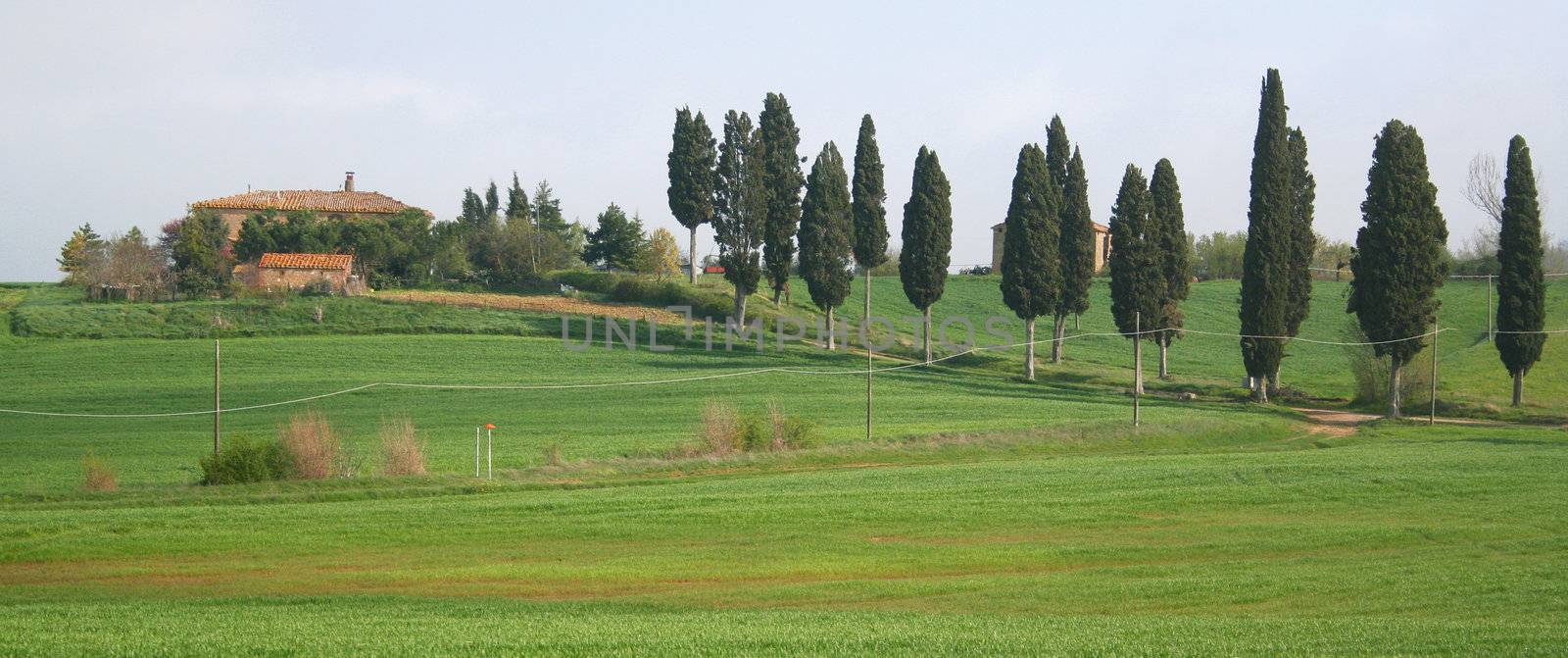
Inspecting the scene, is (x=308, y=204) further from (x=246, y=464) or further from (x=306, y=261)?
(x=246, y=464)

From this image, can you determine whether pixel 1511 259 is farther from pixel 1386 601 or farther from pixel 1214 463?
pixel 1386 601

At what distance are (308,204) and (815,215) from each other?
4652 centimetres

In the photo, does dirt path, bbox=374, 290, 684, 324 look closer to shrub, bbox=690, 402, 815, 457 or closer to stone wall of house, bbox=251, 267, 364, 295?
stone wall of house, bbox=251, 267, 364, 295

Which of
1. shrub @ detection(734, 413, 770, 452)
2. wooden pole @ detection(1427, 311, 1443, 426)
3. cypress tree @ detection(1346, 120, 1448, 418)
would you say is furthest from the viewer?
cypress tree @ detection(1346, 120, 1448, 418)

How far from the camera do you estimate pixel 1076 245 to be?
56.7 metres

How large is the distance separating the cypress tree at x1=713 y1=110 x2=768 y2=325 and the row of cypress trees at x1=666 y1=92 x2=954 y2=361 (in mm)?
50

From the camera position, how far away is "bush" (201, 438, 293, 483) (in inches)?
1027

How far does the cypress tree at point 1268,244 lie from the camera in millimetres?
48812

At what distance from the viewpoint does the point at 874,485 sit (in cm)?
2538

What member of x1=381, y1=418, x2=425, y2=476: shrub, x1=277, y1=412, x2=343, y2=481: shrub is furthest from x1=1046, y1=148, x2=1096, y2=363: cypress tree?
x1=277, y1=412, x2=343, y2=481: shrub

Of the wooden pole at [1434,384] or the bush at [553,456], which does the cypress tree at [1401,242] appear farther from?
the bush at [553,456]

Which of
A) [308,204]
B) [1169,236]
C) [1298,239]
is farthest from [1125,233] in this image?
[308,204]

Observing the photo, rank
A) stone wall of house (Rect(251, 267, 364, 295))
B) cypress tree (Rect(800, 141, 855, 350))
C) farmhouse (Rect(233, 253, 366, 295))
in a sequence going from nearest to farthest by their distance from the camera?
cypress tree (Rect(800, 141, 855, 350)), stone wall of house (Rect(251, 267, 364, 295)), farmhouse (Rect(233, 253, 366, 295))

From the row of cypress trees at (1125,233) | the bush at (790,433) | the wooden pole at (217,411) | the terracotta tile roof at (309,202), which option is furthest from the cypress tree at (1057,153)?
the terracotta tile roof at (309,202)
